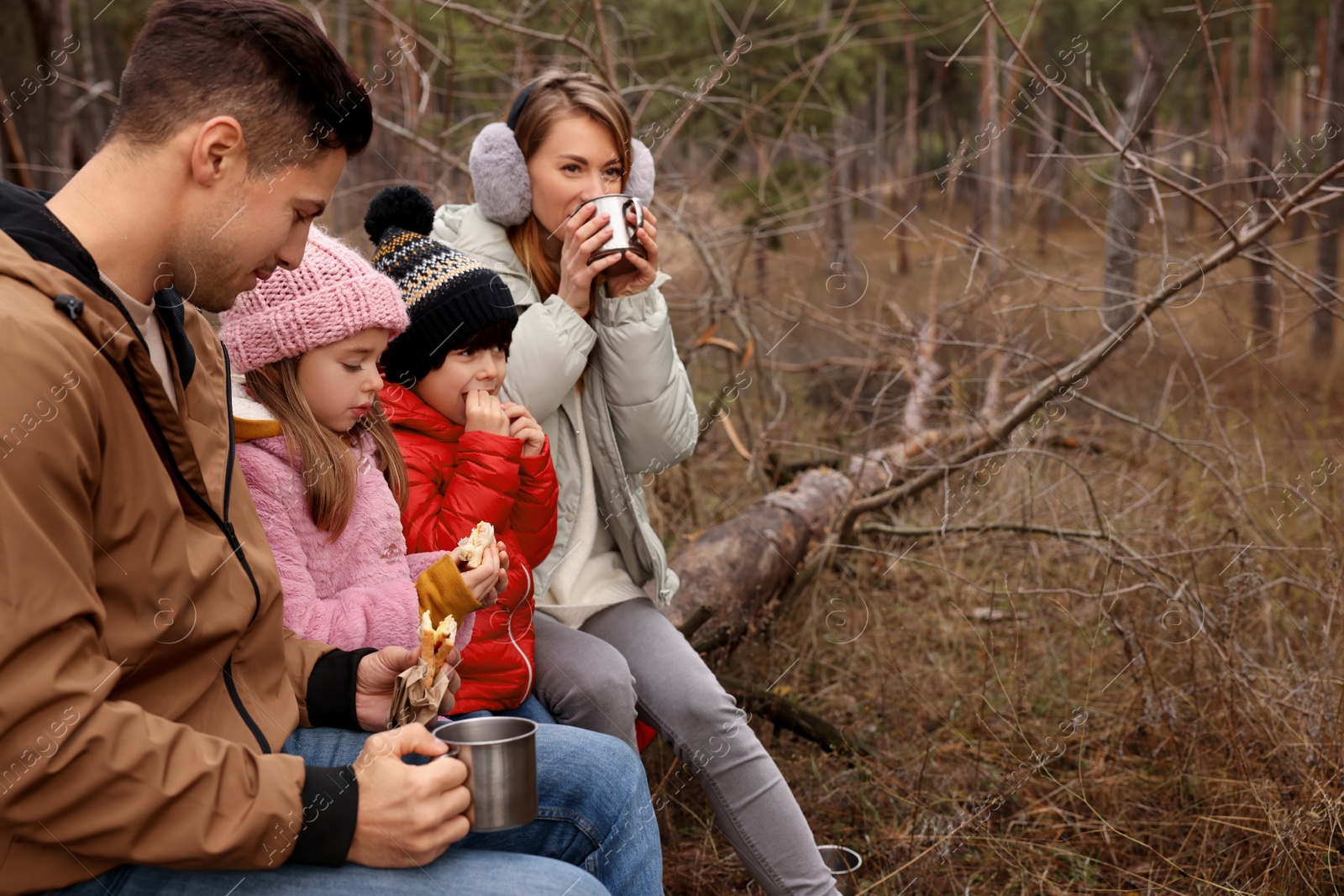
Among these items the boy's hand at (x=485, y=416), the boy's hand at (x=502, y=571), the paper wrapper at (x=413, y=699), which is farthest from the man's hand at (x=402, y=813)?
the boy's hand at (x=485, y=416)

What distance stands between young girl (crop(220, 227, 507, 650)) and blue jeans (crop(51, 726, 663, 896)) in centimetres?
26

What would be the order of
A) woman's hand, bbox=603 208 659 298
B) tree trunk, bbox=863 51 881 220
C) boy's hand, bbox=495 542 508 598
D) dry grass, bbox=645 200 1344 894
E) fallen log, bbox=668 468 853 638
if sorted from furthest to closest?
1. tree trunk, bbox=863 51 881 220
2. fallen log, bbox=668 468 853 638
3. dry grass, bbox=645 200 1344 894
4. woman's hand, bbox=603 208 659 298
5. boy's hand, bbox=495 542 508 598

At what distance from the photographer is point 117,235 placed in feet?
4.88

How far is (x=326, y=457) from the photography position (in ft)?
6.53

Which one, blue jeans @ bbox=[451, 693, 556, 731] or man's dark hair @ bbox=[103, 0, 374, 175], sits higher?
man's dark hair @ bbox=[103, 0, 374, 175]

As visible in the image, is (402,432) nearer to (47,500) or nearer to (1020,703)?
(47,500)

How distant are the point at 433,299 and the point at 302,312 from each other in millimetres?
385

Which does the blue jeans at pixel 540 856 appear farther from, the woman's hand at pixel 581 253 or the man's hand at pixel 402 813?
the woman's hand at pixel 581 253

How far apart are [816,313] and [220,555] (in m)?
5.45

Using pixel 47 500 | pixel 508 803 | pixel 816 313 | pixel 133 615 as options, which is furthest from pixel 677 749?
pixel 816 313

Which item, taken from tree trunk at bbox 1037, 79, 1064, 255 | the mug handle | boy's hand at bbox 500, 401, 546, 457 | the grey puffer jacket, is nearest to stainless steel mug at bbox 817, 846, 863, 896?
the grey puffer jacket

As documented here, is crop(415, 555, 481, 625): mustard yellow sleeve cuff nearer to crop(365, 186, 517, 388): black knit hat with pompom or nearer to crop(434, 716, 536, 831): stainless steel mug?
crop(434, 716, 536, 831): stainless steel mug

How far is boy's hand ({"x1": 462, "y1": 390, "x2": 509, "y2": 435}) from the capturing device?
7.43 ft

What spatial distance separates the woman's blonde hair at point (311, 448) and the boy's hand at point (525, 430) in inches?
14.8
